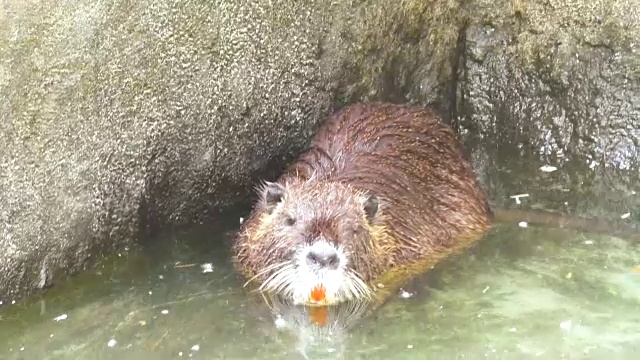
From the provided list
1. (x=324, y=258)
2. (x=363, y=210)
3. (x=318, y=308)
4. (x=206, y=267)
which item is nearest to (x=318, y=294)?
(x=318, y=308)

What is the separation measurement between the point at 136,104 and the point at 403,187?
47.5 inches

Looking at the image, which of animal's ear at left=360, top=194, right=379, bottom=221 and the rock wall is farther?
animal's ear at left=360, top=194, right=379, bottom=221

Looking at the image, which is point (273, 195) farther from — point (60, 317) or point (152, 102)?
point (60, 317)

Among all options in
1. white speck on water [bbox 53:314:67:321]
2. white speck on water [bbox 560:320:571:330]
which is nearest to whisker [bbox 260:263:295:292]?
white speck on water [bbox 53:314:67:321]

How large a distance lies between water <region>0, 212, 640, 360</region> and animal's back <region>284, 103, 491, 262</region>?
20 cm

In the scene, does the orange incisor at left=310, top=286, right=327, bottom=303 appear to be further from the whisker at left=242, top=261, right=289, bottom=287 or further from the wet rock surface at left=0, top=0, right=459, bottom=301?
the wet rock surface at left=0, top=0, right=459, bottom=301

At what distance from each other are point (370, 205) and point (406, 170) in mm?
Answer: 433

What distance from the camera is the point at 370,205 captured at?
4398 millimetres

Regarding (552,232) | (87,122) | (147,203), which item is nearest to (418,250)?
(552,232)

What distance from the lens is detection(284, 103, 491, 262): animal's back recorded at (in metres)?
4.64

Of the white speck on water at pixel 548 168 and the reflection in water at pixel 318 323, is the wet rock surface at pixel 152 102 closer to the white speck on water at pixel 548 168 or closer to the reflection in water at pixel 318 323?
the reflection in water at pixel 318 323

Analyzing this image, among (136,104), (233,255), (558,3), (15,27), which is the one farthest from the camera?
(558,3)

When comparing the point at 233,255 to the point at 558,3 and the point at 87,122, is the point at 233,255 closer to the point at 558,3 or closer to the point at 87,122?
the point at 87,122

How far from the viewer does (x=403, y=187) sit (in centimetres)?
472
